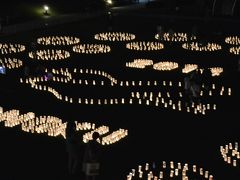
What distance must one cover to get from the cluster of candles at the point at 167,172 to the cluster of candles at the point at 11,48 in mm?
16871

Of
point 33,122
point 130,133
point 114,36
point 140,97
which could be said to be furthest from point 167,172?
point 114,36

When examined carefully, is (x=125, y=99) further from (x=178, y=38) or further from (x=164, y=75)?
(x=178, y=38)

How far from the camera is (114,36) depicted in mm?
35344

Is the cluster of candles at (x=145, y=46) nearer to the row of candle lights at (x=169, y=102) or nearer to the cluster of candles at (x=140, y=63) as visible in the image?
the cluster of candles at (x=140, y=63)

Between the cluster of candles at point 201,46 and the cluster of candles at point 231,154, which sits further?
the cluster of candles at point 201,46

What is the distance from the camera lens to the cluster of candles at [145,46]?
31344 millimetres

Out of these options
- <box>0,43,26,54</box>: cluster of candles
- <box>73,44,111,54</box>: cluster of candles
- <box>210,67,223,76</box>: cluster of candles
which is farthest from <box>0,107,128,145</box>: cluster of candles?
<box>73,44,111,54</box>: cluster of candles

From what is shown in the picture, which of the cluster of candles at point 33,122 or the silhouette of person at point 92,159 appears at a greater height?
the cluster of candles at point 33,122

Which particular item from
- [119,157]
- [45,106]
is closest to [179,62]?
[45,106]

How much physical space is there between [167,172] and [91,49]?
16.9m

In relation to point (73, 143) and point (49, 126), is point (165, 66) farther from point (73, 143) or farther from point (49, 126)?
point (73, 143)

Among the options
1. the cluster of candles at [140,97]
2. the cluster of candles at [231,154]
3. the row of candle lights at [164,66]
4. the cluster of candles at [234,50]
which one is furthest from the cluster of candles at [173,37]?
the cluster of candles at [231,154]

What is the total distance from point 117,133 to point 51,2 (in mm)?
32811

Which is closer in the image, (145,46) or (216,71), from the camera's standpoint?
(216,71)
